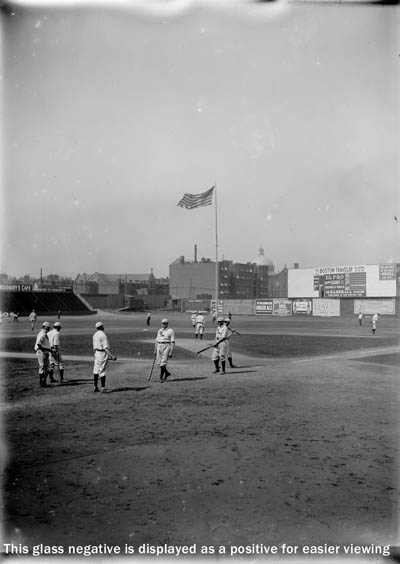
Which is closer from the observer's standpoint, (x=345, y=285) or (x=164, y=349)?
(x=164, y=349)

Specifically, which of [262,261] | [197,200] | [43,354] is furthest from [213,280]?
[43,354]

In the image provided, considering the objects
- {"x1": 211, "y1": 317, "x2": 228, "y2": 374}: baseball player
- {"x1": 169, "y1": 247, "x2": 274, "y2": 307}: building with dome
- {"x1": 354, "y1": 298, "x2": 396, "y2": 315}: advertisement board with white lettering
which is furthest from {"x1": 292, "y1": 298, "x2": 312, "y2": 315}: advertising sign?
{"x1": 211, "y1": 317, "x2": 228, "y2": 374}: baseball player

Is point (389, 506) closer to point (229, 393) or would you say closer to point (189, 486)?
point (189, 486)

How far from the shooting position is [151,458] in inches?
244

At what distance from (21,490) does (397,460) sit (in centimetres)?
449

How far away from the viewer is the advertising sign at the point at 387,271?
5744cm

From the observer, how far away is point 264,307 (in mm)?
64312

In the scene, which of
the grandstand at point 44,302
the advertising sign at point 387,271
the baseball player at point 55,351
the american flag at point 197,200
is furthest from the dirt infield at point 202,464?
the advertising sign at point 387,271

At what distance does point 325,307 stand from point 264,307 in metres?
7.92

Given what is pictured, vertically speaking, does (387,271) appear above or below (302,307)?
above

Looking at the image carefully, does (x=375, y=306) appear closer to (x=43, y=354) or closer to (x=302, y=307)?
(x=302, y=307)

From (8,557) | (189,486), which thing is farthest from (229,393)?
(8,557)

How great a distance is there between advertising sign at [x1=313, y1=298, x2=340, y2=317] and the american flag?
104 feet

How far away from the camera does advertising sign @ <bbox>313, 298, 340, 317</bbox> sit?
60.5 metres
